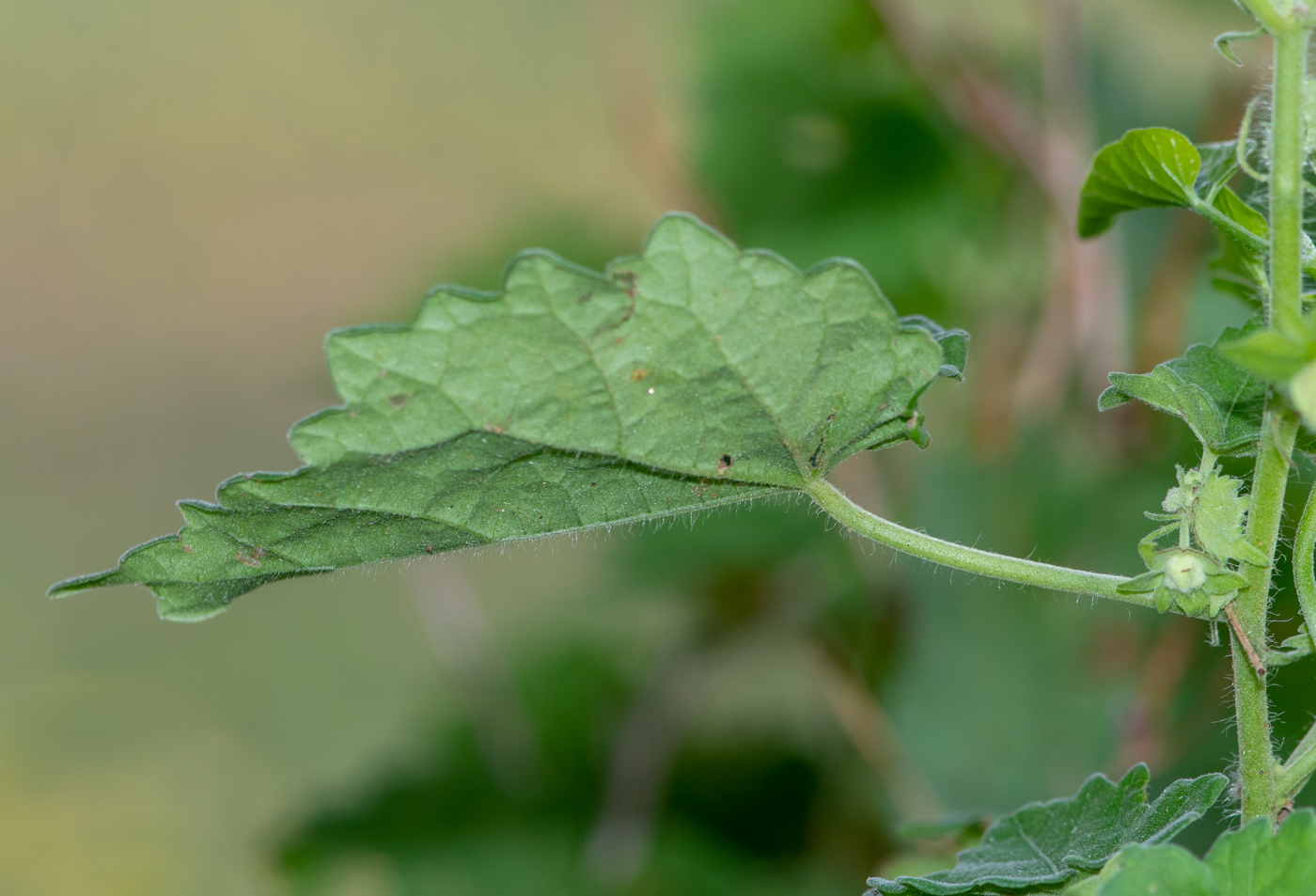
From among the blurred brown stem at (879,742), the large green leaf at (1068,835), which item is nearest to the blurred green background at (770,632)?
the blurred brown stem at (879,742)

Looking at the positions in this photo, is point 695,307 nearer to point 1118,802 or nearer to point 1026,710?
point 1118,802

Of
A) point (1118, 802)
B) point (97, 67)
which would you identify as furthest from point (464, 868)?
point (97, 67)

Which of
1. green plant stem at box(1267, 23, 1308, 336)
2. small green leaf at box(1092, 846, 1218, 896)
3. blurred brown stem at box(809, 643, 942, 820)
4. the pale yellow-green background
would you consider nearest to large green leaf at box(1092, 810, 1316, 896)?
small green leaf at box(1092, 846, 1218, 896)

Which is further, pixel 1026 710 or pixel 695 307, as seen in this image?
pixel 1026 710

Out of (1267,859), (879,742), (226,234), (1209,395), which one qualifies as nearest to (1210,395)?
(1209,395)

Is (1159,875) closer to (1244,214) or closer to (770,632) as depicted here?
(1244,214)

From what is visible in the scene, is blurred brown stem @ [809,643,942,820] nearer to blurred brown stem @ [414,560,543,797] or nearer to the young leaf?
blurred brown stem @ [414,560,543,797]
